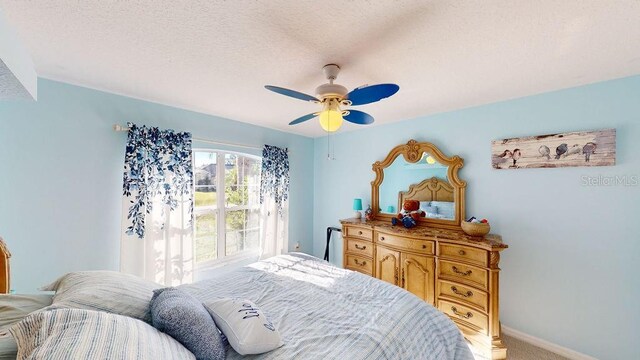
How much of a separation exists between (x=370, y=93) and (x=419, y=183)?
6.08ft

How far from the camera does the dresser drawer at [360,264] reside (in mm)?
2930

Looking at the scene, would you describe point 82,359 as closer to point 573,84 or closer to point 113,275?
point 113,275

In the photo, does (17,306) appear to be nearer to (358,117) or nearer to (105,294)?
(105,294)

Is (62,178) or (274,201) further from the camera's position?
(274,201)

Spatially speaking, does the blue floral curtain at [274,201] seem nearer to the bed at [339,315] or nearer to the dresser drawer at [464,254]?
the bed at [339,315]

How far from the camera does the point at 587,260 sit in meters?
2.01

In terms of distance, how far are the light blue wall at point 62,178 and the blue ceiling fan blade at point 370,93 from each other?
7.13 feet

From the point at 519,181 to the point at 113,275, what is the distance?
3272 mm

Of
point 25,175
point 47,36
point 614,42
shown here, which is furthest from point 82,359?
point 614,42

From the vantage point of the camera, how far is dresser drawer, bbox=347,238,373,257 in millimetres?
2941

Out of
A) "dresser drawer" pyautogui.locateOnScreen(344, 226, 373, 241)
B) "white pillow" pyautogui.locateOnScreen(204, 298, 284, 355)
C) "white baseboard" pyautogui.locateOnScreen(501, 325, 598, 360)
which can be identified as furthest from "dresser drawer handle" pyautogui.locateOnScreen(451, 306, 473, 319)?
"white pillow" pyautogui.locateOnScreen(204, 298, 284, 355)

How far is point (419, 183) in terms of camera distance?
295 cm

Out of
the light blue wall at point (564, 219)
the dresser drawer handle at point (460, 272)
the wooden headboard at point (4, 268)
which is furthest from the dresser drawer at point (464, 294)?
the wooden headboard at point (4, 268)

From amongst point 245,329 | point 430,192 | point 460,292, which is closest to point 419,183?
point 430,192
